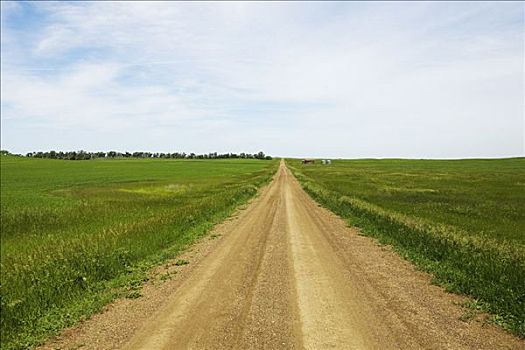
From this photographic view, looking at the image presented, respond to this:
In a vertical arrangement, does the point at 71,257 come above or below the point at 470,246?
below

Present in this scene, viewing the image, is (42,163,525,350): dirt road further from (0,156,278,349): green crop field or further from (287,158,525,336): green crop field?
(0,156,278,349): green crop field

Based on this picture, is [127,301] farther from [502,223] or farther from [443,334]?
[502,223]

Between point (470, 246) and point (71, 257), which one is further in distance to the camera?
point (470, 246)

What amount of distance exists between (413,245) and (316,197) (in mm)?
20239

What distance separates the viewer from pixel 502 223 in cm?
2123

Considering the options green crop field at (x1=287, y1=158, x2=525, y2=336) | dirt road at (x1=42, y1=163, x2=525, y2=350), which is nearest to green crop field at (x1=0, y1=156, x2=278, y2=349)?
dirt road at (x1=42, y1=163, x2=525, y2=350)

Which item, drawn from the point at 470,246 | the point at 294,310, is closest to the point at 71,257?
the point at 294,310

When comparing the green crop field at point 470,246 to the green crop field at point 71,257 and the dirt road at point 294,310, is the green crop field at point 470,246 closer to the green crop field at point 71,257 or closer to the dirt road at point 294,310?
the dirt road at point 294,310

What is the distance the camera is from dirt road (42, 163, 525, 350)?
715cm

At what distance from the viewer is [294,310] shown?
8562 mm

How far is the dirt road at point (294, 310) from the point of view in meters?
7.15

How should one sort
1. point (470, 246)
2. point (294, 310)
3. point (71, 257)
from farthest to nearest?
point (470, 246)
point (71, 257)
point (294, 310)

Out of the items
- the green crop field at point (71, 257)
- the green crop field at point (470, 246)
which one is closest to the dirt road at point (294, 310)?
the green crop field at point (470, 246)

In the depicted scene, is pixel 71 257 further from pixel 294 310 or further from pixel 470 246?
pixel 470 246
